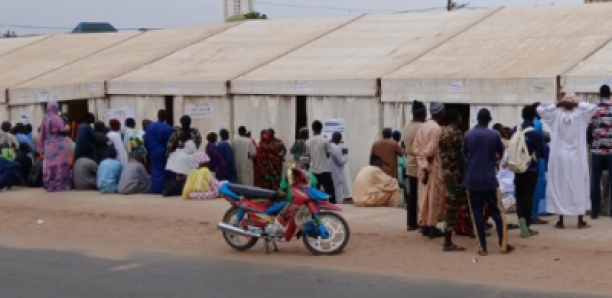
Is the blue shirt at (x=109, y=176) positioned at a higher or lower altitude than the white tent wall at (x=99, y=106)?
lower

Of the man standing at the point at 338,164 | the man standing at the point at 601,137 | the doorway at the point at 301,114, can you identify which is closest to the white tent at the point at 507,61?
the man standing at the point at 338,164

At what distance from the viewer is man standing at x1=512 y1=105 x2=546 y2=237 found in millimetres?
10492

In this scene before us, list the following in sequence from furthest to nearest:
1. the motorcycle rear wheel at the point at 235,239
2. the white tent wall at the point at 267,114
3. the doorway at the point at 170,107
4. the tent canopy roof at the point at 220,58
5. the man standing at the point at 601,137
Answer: the doorway at the point at 170,107 → the tent canopy roof at the point at 220,58 → the white tent wall at the point at 267,114 → the man standing at the point at 601,137 → the motorcycle rear wheel at the point at 235,239

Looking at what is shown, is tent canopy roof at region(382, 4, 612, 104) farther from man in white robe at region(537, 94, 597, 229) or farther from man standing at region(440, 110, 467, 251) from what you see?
man standing at region(440, 110, 467, 251)

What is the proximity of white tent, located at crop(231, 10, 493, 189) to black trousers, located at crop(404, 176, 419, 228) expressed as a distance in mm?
3610

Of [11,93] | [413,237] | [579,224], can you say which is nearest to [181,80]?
[11,93]

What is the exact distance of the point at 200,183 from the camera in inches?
590

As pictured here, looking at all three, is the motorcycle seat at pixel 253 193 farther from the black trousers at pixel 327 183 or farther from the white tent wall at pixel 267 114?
the white tent wall at pixel 267 114

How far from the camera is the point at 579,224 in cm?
1084

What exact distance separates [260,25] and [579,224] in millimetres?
11389

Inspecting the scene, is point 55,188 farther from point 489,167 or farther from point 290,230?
point 489,167

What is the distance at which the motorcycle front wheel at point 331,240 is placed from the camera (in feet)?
32.8

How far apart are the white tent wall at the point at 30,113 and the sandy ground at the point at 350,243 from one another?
433 cm

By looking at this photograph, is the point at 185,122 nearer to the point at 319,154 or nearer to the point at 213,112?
the point at 213,112
